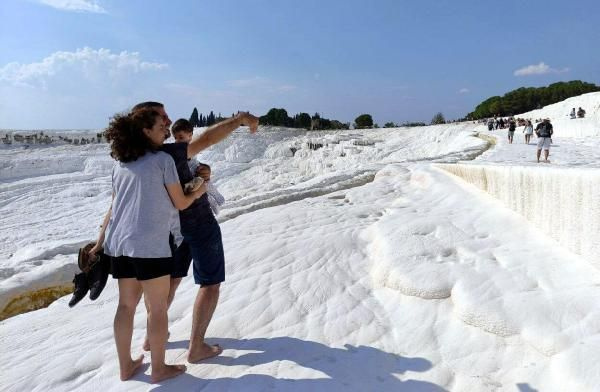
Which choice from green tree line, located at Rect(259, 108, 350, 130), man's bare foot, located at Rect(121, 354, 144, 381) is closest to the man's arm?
man's bare foot, located at Rect(121, 354, 144, 381)

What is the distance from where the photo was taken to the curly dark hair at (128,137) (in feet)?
7.39

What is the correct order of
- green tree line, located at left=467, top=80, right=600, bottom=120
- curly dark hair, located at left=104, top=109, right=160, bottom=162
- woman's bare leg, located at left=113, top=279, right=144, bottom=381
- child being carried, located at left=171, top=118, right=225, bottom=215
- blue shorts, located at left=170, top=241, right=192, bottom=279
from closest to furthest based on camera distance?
1. curly dark hair, located at left=104, top=109, right=160, bottom=162
2. woman's bare leg, located at left=113, top=279, right=144, bottom=381
3. child being carried, located at left=171, top=118, right=225, bottom=215
4. blue shorts, located at left=170, top=241, right=192, bottom=279
5. green tree line, located at left=467, top=80, right=600, bottom=120

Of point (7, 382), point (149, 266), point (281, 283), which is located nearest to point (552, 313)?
point (281, 283)

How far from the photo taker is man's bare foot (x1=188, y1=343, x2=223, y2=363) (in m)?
2.68

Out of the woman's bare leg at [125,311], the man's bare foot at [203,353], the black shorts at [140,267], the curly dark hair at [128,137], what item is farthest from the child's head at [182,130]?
the man's bare foot at [203,353]

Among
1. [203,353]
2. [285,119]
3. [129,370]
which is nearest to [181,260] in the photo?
[203,353]

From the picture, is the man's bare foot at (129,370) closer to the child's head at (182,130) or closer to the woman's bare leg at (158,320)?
the woman's bare leg at (158,320)

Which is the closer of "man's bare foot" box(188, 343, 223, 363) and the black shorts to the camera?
the black shorts

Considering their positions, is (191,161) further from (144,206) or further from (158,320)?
(158,320)

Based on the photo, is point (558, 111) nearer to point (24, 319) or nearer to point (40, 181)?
point (40, 181)

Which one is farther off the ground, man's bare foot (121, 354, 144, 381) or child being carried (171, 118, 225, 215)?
child being carried (171, 118, 225, 215)

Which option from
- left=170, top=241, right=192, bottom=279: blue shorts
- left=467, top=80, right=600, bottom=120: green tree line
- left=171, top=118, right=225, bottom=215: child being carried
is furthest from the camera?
left=467, top=80, right=600, bottom=120: green tree line

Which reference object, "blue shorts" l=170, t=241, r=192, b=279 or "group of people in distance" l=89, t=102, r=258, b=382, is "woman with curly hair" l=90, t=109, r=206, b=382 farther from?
"blue shorts" l=170, t=241, r=192, b=279

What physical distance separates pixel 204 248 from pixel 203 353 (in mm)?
675
